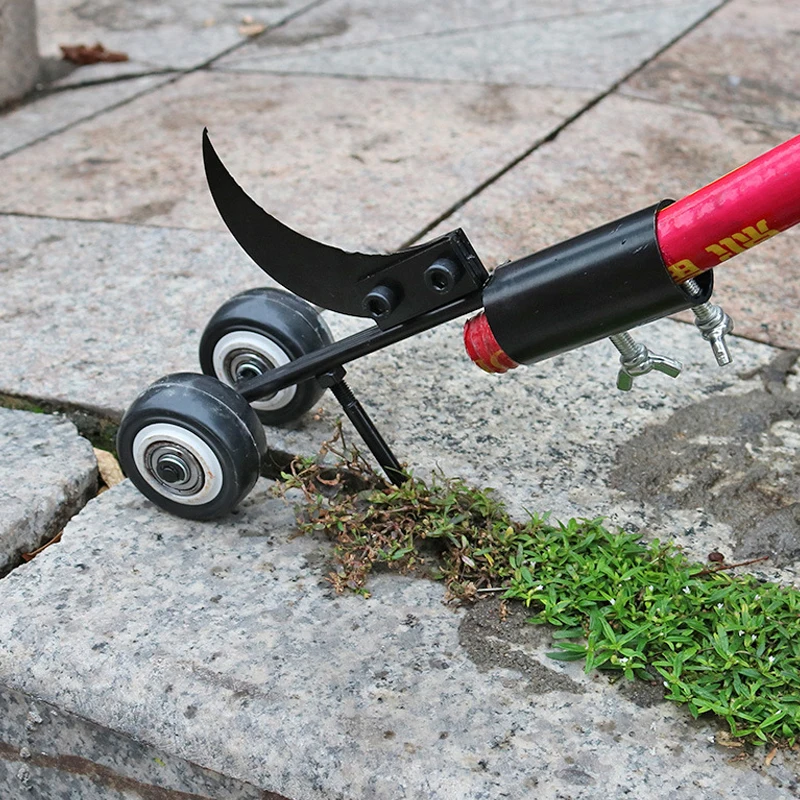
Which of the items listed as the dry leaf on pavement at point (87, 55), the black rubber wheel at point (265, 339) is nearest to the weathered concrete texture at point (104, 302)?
the black rubber wheel at point (265, 339)

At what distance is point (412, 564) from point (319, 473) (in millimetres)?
310

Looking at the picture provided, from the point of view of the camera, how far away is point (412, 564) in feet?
5.84

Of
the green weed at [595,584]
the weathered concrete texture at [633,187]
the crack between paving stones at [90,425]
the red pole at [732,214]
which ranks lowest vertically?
the weathered concrete texture at [633,187]

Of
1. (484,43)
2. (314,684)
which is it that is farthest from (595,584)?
(484,43)

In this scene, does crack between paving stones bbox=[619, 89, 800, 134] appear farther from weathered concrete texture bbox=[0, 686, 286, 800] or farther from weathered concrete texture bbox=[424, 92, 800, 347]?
weathered concrete texture bbox=[0, 686, 286, 800]

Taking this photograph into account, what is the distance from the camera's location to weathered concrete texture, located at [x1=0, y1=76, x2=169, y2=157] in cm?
384

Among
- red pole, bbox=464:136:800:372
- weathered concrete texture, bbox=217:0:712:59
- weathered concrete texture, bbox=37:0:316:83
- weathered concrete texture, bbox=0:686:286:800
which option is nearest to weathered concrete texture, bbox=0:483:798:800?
weathered concrete texture, bbox=0:686:286:800

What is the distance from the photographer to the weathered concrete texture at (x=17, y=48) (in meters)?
4.09

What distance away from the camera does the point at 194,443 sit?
5.79 ft

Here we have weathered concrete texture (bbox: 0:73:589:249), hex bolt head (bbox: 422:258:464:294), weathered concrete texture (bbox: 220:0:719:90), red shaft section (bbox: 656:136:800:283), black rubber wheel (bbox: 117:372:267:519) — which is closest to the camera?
red shaft section (bbox: 656:136:800:283)

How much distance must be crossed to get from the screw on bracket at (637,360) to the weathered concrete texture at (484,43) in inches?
104

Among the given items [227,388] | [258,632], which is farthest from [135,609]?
[227,388]

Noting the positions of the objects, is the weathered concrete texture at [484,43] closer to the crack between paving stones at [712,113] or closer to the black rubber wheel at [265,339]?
the crack between paving stones at [712,113]

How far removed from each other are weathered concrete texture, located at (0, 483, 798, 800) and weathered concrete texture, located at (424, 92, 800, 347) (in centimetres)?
122
